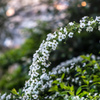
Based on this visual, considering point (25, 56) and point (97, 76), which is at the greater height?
point (25, 56)

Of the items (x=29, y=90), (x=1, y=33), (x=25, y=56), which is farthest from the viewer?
(x=1, y=33)

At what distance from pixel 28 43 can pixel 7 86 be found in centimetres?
89

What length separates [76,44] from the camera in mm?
2590

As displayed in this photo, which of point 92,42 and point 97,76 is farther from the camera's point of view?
point 92,42

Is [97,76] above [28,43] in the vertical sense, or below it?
below

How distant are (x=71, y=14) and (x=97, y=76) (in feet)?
Answer: 4.57

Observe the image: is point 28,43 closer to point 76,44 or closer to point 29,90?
point 76,44

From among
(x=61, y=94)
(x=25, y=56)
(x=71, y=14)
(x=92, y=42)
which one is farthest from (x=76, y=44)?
(x=61, y=94)

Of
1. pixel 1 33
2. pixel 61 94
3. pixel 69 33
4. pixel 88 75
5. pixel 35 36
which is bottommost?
pixel 61 94

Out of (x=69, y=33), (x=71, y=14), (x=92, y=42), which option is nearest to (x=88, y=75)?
(x=69, y=33)

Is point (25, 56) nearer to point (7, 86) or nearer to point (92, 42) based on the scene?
point (7, 86)

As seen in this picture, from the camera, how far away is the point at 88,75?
4.80 feet

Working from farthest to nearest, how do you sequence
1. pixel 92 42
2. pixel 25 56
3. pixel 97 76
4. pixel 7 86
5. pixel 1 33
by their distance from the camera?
pixel 1 33 → pixel 25 56 → pixel 7 86 → pixel 92 42 → pixel 97 76

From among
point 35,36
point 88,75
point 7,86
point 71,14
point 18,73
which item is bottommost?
point 88,75
